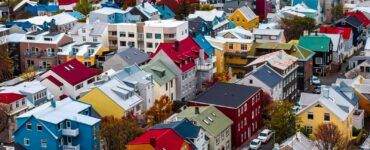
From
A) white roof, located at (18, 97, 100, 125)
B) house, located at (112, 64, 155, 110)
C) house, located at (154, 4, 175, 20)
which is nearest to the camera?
white roof, located at (18, 97, 100, 125)

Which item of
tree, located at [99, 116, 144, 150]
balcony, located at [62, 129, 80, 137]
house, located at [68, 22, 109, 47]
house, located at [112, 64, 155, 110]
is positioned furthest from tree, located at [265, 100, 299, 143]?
house, located at [68, 22, 109, 47]

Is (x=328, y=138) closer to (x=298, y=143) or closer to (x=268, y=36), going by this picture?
(x=298, y=143)

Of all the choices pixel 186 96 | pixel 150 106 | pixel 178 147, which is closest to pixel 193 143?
pixel 178 147

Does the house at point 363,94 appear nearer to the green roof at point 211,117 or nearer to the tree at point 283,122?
the tree at point 283,122

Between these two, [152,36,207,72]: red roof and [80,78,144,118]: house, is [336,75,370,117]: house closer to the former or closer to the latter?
[152,36,207,72]: red roof

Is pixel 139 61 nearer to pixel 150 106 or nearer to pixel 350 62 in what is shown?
pixel 150 106

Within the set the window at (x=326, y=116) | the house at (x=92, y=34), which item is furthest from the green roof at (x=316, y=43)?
the house at (x=92, y=34)

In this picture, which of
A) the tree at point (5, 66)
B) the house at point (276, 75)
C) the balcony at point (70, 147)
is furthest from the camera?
the tree at point (5, 66)
